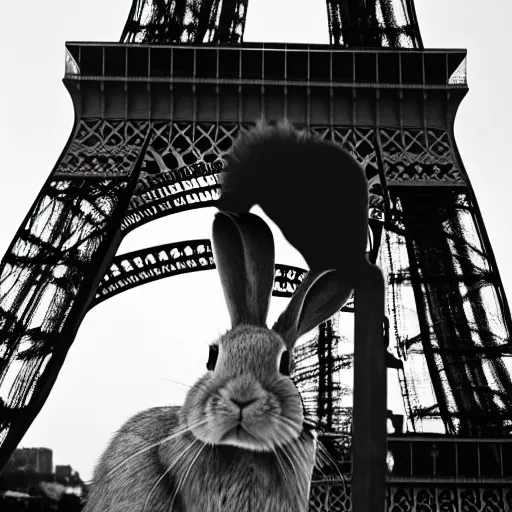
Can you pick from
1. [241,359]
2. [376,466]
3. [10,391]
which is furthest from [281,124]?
[10,391]

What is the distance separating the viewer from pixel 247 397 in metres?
2.26

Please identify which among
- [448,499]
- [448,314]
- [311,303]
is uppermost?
[448,314]

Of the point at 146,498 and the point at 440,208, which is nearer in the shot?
the point at 146,498

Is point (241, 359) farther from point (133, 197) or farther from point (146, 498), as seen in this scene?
point (133, 197)

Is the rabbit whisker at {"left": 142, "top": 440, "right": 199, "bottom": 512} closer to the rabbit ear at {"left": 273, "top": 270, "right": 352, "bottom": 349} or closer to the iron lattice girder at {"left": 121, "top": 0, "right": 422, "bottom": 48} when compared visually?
the rabbit ear at {"left": 273, "top": 270, "right": 352, "bottom": 349}

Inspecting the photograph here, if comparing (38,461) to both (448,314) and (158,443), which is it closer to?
(158,443)

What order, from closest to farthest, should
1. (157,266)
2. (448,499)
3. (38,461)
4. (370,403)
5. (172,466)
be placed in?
(370,403)
(172,466)
(38,461)
(448,499)
(157,266)

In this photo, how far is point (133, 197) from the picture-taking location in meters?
16.9

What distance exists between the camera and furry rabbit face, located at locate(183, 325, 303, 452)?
224 cm

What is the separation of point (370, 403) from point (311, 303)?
1.20 feet

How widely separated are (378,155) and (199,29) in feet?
17.4

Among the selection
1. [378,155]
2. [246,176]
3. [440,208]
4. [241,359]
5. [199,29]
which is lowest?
[241,359]

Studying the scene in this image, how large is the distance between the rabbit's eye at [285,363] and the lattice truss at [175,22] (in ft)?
50.8

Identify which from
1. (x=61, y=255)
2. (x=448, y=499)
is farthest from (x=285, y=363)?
(x=61, y=255)
